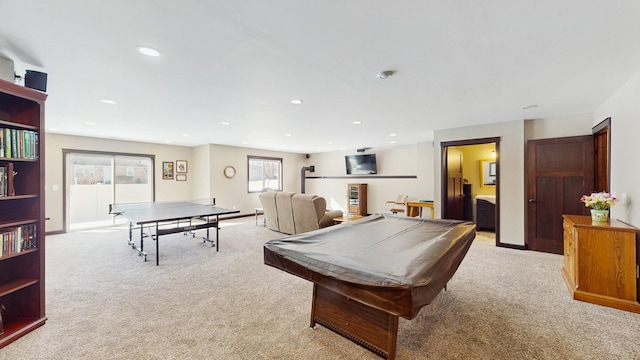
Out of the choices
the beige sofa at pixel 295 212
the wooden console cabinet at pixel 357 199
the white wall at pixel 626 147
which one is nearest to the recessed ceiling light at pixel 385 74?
the white wall at pixel 626 147

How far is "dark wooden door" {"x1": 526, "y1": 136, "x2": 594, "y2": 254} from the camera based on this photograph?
3947 millimetres

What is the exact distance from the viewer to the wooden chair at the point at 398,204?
289 inches

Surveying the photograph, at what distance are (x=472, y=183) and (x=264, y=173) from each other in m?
6.43

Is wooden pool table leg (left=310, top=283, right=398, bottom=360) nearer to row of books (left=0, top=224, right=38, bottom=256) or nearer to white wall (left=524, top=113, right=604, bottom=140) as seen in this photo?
row of books (left=0, top=224, right=38, bottom=256)

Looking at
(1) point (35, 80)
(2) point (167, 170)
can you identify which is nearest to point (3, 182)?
(1) point (35, 80)

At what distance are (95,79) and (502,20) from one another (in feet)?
12.1

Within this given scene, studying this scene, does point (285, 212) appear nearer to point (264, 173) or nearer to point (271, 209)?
point (271, 209)

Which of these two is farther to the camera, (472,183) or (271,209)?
(472,183)

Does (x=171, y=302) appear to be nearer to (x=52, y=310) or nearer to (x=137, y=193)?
(x=52, y=310)

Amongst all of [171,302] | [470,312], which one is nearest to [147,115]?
[171,302]

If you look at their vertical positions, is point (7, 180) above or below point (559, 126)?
below

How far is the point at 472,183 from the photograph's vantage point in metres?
6.69

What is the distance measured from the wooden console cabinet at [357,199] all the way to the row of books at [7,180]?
731 cm

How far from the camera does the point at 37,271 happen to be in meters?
2.22
